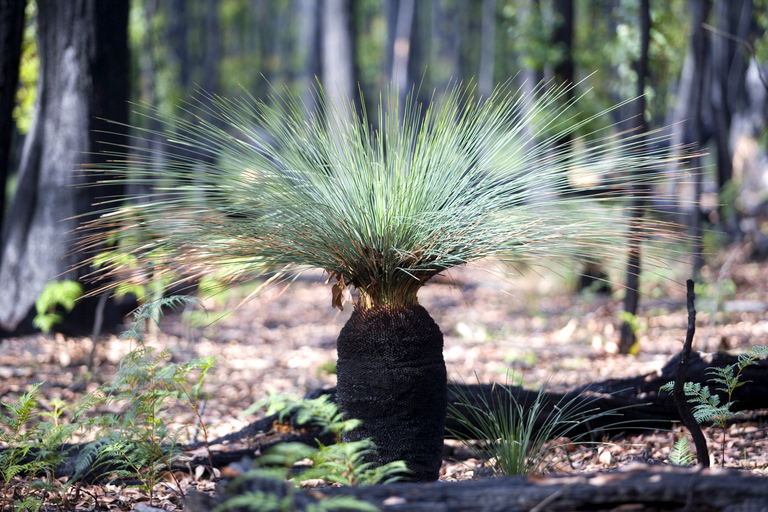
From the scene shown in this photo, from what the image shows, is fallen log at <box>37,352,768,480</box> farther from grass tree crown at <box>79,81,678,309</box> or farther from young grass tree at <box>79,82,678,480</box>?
grass tree crown at <box>79,81,678,309</box>

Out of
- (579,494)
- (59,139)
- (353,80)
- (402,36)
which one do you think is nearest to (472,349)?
(59,139)

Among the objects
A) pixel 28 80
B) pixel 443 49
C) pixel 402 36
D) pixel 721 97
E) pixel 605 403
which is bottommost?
pixel 605 403

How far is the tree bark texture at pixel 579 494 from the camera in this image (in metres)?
1.56

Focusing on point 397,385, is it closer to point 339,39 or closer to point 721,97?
point 339,39

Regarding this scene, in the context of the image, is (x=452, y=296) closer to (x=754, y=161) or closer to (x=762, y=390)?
(x=762, y=390)

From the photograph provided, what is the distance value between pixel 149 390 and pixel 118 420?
0.20 meters

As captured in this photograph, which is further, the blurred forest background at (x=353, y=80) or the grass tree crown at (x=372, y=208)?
the blurred forest background at (x=353, y=80)

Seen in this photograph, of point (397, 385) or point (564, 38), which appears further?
point (564, 38)

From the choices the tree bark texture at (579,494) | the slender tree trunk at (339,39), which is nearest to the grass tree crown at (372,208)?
the tree bark texture at (579,494)

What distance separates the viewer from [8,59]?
187 inches

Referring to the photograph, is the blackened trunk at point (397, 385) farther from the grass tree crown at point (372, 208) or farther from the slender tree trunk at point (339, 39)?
the slender tree trunk at point (339, 39)

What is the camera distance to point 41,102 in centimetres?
533

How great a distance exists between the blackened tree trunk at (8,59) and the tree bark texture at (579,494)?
439 cm

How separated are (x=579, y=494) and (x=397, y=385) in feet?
2.84
